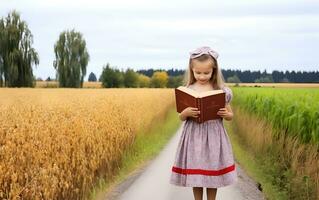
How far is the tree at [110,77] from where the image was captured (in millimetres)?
89000

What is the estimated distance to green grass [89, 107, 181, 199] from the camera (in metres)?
9.18

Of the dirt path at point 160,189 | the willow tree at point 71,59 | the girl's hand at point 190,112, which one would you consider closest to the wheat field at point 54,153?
the dirt path at point 160,189

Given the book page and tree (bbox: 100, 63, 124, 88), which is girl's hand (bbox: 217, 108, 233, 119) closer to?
the book page

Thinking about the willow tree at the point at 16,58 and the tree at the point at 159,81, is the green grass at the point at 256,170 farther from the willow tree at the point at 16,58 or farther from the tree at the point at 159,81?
the tree at the point at 159,81

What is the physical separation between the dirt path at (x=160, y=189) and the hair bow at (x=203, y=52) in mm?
2984

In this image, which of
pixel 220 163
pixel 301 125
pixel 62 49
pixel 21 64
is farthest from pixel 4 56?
pixel 220 163

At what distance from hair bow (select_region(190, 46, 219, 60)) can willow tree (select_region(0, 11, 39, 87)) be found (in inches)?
1949

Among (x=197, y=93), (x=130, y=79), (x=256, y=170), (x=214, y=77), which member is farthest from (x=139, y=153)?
(x=130, y=79)

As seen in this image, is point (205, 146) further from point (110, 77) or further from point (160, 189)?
point (110, 77)

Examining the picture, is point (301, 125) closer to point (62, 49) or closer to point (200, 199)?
point (200, 199)

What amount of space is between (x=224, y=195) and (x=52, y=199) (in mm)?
3281

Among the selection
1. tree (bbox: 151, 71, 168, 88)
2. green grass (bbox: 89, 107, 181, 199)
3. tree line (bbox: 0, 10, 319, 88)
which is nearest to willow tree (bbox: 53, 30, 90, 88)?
tree line (bbox: 0, 10, 319, 88)

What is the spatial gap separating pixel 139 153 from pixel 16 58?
142ft

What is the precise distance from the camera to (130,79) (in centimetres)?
9794
